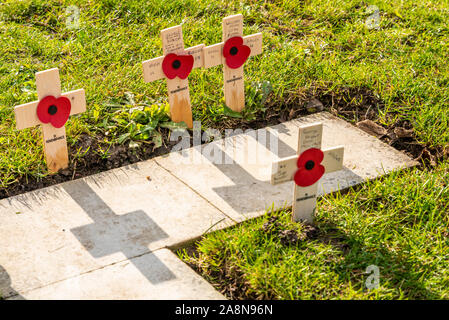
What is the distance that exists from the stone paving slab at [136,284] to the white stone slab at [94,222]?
2.4 inches

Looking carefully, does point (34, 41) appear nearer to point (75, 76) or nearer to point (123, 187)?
point (75, 76)

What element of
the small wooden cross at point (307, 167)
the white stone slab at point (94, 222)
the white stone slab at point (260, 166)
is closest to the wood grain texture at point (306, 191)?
the small wooden cross at point (307, 167)

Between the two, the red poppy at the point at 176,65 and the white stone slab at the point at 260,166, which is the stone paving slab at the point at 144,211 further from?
the red poppy at the point at 176,65

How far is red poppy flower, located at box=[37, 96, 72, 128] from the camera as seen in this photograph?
3928 millimetres

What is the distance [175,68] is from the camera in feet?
14.3

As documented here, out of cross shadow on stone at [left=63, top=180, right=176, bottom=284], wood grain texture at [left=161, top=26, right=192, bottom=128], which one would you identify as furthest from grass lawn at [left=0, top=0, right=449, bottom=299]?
cross shadow on stone at [left=63, top=180, right=176, bottom=284]

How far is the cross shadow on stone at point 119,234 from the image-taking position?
11.3 feet

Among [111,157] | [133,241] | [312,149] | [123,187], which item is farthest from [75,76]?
[312,149]

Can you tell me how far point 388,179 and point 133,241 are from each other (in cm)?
156

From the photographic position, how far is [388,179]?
13.3 feet

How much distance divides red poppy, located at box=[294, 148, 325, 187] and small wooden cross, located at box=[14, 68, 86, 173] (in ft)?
4.77

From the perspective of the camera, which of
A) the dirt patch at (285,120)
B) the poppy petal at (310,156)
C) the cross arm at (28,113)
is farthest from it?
the dirt patch at (285,120)

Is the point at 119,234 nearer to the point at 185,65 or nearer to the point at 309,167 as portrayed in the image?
the point at 309,167

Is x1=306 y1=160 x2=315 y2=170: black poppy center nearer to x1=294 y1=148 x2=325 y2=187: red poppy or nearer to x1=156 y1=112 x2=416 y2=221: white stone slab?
x1=294 y1=148 x2=325 y2=187: red poppy
